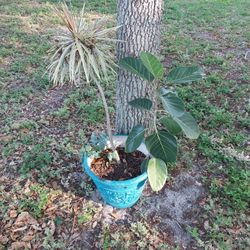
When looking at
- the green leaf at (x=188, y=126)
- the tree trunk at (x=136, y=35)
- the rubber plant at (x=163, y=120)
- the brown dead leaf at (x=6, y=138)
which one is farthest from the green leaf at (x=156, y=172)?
the brown dead leaf at (x=6, y=138)

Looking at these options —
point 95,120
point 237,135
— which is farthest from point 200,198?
point 95,120

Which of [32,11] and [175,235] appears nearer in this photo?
[175,235]

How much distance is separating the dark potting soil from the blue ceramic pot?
0.07 m

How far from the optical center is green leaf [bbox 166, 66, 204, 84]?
1.65m

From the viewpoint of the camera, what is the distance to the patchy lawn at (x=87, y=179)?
6.48ft

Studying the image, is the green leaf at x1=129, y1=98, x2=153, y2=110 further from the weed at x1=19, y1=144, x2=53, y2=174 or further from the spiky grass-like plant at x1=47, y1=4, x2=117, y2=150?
the weed at x1=19, y1=144, x2=53, y2=174

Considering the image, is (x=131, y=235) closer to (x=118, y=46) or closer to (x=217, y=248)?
(x=217, y=248)

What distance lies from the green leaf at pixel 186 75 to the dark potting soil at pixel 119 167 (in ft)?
2.27

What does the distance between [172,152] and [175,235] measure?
26.5 inches

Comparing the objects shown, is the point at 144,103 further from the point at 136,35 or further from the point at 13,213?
the point at 13,213

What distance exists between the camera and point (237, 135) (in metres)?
2.73

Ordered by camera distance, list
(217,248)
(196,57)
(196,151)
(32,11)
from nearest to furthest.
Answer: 1. (217,248)
2. (196,151)
3. (196,57)
4. (32,11)

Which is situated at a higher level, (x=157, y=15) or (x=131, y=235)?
(x=157, y=15)

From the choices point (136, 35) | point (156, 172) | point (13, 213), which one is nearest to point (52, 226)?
point (13, 213)
